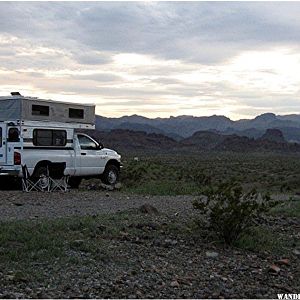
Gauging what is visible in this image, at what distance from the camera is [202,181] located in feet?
80.9

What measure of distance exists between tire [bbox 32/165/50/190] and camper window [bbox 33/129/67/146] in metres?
0.78

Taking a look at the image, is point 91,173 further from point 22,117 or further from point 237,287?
point 237,287

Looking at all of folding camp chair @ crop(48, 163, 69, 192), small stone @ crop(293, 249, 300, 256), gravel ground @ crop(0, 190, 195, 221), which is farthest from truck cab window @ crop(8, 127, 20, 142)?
small stone @ crop(293, 249, 300, 256)

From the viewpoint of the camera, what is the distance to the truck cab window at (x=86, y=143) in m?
19.8

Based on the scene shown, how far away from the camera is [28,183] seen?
1778cm

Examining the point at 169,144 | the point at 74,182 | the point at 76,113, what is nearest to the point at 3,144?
the point at 76,113

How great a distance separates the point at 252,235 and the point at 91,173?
33.5ft

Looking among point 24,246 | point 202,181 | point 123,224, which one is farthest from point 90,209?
point 202,181

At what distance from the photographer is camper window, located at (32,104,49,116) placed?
18.1 m

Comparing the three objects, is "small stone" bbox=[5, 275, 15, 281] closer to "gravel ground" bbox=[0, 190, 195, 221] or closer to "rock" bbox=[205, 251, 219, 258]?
"rock" bbox=[205, 251, 219, 258]

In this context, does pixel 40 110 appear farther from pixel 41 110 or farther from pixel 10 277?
pixel 10 277

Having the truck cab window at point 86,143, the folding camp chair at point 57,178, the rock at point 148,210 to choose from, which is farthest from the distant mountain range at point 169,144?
the rock at point 148,210

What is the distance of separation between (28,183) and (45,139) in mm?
1504

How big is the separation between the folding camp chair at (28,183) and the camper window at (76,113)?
101 inches
